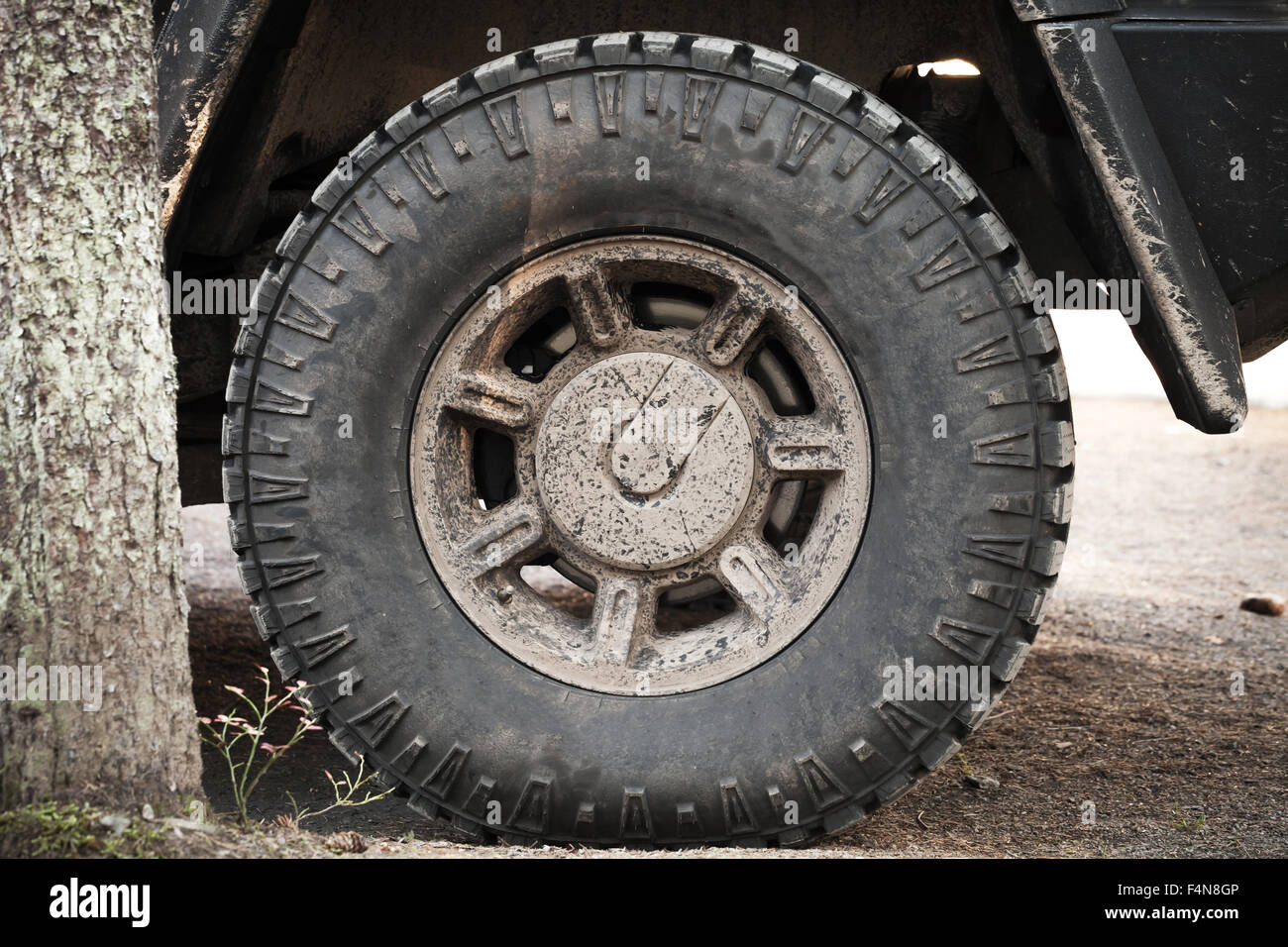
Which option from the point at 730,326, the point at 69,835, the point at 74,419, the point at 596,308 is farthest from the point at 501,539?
the point at 69,835

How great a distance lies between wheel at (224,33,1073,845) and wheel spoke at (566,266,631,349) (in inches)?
0.4

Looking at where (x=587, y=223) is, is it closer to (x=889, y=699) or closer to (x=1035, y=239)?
(x=889, y=699)

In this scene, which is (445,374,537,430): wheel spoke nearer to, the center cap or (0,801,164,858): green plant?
the center cap

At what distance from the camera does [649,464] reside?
2250 mm

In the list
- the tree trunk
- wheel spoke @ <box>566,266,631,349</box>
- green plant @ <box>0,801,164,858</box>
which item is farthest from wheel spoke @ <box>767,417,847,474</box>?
green plant @ <box>0,801,164,858</box>

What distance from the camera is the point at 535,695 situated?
220 cm

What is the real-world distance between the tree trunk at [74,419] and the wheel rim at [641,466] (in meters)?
0.57

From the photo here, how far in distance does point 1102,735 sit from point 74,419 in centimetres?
278

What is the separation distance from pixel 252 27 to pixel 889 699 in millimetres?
1821

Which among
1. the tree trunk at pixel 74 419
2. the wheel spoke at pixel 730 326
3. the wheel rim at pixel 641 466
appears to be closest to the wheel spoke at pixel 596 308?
the wheel rim at pixel 641 466

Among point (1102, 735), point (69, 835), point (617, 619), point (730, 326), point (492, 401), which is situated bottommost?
point (1102, 735)

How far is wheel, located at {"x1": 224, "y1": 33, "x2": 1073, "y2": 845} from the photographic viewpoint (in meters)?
2.11

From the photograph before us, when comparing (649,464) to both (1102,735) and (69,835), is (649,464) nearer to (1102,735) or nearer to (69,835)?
(69,835)

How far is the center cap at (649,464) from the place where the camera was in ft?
7.41
